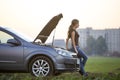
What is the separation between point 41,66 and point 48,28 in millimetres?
1521

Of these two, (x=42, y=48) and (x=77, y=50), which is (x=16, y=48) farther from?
(x=77, y=50)

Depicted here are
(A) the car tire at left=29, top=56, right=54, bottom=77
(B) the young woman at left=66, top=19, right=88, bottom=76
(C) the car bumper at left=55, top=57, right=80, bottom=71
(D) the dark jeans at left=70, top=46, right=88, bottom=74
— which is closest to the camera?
(A) the car tire at left=29, top=56, right=54, bottom=77

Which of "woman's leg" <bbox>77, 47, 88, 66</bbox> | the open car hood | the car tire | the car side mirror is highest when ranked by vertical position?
the open car hood

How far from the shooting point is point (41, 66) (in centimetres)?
1116

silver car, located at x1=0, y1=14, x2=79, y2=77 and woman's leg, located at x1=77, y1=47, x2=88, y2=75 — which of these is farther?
woman's leg, located at x1=77, y1=47, x2=88, y2=75

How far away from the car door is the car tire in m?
0.31

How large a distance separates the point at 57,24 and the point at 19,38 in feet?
4.96

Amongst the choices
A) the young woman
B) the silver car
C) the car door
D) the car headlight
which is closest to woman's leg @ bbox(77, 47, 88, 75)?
the young woman

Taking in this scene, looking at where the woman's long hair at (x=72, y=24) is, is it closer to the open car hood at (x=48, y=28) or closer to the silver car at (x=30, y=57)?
the open car hood at (x=48, y=28)

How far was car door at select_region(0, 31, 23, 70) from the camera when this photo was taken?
11.2 m

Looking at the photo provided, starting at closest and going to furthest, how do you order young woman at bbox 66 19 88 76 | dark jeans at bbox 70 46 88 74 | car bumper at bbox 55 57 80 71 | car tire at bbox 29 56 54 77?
car tire at bbox 29 56 54 77 → car bumper at bbox 55 57 80 71 → young woman at bbox 66 19 88 76 → dark jeans at bbox 70 46 88 74

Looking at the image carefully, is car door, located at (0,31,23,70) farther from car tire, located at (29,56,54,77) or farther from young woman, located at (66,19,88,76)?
young woman, located at (66,19,88,76)

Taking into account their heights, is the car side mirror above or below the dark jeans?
above

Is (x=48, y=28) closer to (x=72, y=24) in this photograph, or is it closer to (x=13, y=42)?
(x=72, y=24)
